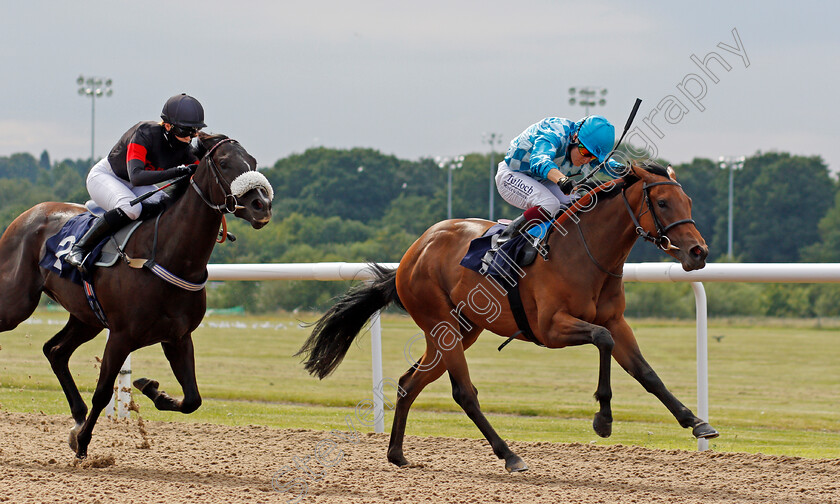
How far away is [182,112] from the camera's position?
5.05m

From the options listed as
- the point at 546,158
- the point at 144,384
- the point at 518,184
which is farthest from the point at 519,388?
the point at 546,158

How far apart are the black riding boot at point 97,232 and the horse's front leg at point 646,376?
2.69 meters

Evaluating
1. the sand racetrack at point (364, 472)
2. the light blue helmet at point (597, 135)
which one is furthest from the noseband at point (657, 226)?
the sand racetrack at point (364, 472)

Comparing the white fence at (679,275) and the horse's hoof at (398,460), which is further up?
the white fence at (679,275)

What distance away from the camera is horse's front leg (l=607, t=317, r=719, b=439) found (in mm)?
4254

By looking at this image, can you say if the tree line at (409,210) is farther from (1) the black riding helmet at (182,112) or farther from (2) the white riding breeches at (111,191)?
(1) the black riding helmet at (182,112)

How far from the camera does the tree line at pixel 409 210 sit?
86.9 ft

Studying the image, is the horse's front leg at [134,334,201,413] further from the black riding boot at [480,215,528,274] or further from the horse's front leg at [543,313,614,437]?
the horse's front leg at [543,313,614,437]

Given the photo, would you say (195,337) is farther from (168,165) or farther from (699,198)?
(699,198)

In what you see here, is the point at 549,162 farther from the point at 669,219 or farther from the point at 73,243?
the point at 73,243

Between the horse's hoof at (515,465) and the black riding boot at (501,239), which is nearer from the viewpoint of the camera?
the horse's hoof at (515,465)

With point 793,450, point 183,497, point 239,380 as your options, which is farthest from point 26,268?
point 239,380

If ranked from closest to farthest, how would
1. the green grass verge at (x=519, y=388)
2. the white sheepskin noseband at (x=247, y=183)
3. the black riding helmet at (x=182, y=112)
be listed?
1. the white sheepskin noseband at (x=247, y=183)
2. the black riding helmet at (x=182, y=112)
3. the green grass verge at (x=519, y=388)

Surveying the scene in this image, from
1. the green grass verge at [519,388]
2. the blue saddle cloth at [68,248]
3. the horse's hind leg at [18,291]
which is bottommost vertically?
the green grass verge at [519,388]
